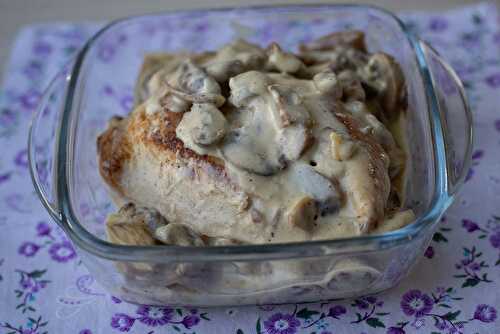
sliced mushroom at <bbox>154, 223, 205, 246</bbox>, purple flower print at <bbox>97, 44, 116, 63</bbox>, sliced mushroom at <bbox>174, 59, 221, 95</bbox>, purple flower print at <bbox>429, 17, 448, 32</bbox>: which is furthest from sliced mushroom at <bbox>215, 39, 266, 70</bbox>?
purple flower print at <bbox>429, 17, 448, 32</bbox>

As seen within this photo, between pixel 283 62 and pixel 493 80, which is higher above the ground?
pixel 283 62

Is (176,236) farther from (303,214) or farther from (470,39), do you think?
(470,39)

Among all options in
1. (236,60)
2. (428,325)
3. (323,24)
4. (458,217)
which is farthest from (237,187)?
(323,24)

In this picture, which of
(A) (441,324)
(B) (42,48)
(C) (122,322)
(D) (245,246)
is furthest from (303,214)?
(B) (42,48)

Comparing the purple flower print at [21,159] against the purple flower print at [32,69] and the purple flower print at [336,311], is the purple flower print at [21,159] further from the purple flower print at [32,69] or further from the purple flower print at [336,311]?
the purple flower print at [336,311]

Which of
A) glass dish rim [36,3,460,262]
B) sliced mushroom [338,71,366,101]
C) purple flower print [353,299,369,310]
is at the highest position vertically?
sliced mushroom [338,71,366,101]

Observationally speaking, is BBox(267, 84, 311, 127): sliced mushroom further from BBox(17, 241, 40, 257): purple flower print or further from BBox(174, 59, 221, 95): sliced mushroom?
BBox(17, 241, 40, 257): purple flower print
